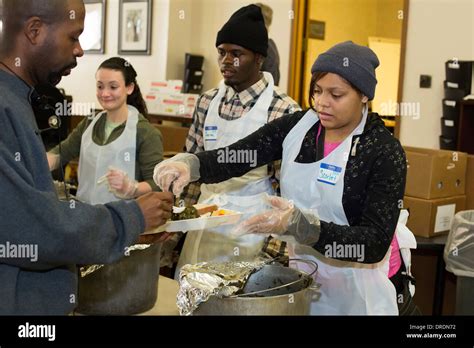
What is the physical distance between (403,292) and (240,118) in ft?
2.97

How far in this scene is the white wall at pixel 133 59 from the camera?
6.15 meters

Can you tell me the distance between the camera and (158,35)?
6.21 m

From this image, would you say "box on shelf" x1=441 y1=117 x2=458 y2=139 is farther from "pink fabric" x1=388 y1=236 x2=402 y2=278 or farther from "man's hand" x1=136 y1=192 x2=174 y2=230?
"man's hand" x1=136 y1=192 x2=174 y2=230

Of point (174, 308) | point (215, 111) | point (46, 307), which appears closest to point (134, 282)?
point (174, 308)

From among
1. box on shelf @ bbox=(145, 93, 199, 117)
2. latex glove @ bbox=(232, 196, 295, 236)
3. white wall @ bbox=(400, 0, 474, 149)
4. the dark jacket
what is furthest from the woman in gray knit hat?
box on shelf @ bbox=(145, 93, 199, 117)

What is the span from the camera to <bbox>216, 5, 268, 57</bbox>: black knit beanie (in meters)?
2.33

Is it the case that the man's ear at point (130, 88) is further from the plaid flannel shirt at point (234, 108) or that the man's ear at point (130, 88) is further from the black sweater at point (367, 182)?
the black sweater at point (367, 182)

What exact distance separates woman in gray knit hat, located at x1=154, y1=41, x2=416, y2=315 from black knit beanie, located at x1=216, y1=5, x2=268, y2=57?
56 centimetres

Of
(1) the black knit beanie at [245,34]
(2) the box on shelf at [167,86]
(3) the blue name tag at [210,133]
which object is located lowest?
(3) the blue name tag at [210,133]

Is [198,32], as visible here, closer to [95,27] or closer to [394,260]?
[95,27]

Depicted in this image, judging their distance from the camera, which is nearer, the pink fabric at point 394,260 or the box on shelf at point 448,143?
the pink fabric at point 394,260

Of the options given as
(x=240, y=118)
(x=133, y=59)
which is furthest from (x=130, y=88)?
(x=133, y=59)

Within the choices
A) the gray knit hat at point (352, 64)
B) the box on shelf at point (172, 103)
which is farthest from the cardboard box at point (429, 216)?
the box on shelf at point (172, 103)

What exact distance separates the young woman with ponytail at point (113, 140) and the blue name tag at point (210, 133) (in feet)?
0.61
